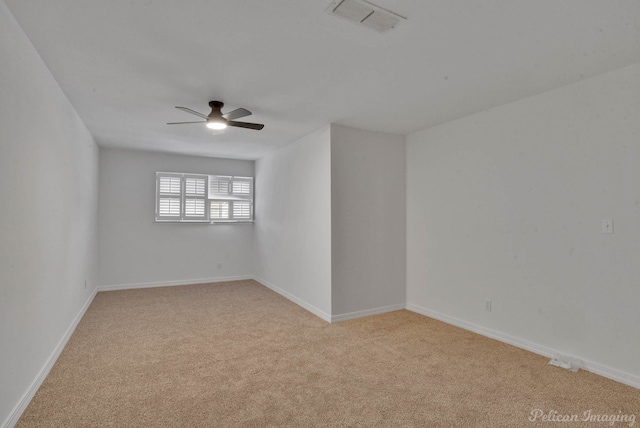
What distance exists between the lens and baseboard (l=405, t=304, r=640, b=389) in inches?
103

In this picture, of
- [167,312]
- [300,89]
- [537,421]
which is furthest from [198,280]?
[537,421]

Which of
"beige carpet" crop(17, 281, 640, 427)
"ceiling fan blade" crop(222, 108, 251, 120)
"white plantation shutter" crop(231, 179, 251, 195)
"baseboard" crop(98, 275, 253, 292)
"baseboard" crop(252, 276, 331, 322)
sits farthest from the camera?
"white plantation shutter" crop(231, 179, 251, 195)

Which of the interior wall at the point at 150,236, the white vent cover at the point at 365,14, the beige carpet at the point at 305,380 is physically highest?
the white vent cover at the point at 365,14

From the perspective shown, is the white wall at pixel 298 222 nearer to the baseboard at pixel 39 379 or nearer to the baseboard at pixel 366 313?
the baseboard at pixel 366 313

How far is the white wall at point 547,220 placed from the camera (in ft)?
8.74

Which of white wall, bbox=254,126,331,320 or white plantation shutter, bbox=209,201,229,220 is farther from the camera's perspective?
white plantation shutter, bbox=209,201,229,220

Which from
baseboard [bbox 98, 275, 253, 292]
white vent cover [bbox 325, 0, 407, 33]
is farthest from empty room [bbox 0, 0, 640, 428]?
baseboard [bbox 98, 275, 253, 292]

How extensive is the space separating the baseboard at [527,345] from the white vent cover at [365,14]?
3.11 m

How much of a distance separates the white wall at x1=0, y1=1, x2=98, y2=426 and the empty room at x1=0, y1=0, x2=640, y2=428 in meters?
0.02

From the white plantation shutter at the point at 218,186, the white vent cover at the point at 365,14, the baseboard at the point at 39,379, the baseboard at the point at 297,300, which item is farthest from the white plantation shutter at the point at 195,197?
the white vent cover at the point at 365,14

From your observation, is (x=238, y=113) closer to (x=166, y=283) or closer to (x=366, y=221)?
(x=366, y=221)

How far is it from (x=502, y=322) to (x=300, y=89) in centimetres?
313

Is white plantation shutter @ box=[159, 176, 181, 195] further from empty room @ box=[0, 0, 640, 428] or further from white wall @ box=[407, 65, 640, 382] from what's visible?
white wall @ box=[407, 65, 640, 382]

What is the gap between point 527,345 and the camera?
3.24 m
